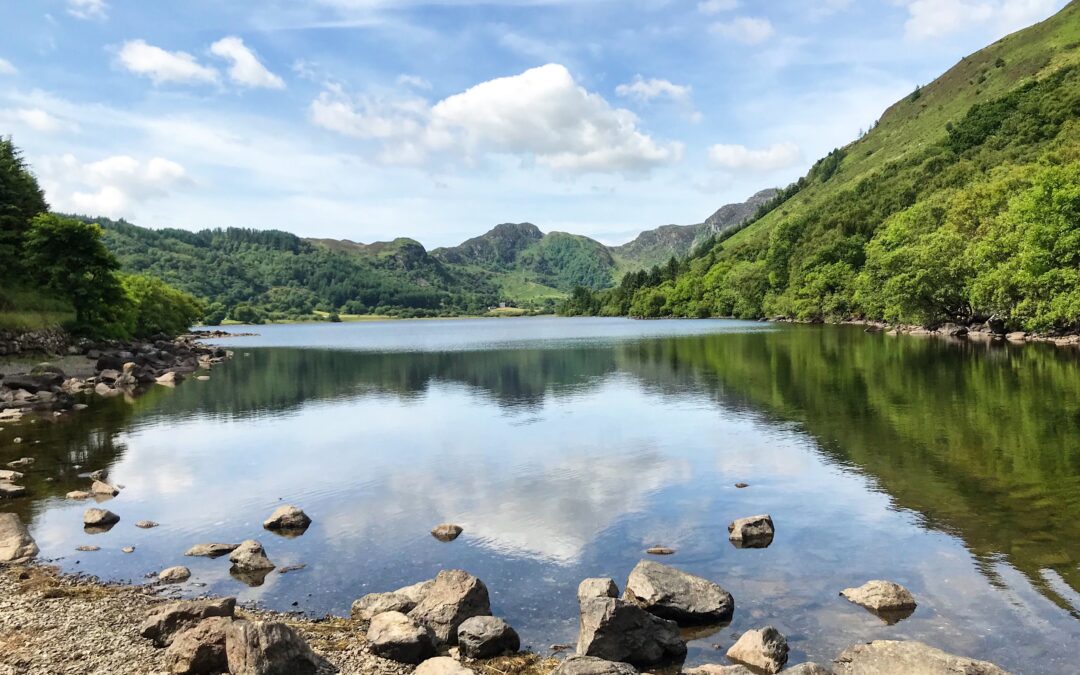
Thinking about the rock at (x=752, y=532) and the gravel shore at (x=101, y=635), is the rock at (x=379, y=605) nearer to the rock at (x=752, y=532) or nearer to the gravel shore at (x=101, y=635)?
the gravel shore at (x=101, y=635)

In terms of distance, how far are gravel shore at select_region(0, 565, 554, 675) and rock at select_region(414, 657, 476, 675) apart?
863mm

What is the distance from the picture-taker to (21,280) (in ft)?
264

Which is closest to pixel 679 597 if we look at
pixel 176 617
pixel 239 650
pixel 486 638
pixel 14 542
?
pixel 486 638

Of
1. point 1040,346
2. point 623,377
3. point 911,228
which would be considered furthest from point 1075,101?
point 623,377

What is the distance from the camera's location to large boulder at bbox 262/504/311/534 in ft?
81.0

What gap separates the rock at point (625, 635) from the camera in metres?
14.3

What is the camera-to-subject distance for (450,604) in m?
16.2

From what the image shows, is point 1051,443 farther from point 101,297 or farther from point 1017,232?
point 101,297

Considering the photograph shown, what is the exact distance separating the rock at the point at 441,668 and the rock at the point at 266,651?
2.29 meters

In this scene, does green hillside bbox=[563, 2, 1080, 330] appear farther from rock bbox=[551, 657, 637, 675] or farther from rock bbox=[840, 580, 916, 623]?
rock bbox=[551, 657, 637, 675]

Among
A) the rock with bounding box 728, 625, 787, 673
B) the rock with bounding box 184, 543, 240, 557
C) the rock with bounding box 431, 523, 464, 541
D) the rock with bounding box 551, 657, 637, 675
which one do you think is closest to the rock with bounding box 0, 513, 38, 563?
the rock with bounding box 184, 543, 240, 557

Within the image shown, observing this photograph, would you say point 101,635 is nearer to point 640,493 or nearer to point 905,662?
point 905,662

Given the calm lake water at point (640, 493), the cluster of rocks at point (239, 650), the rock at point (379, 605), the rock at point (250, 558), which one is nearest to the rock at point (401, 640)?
the rock at point (379, 605)

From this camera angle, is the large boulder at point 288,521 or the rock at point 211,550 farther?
the large boulder at point 288,521
